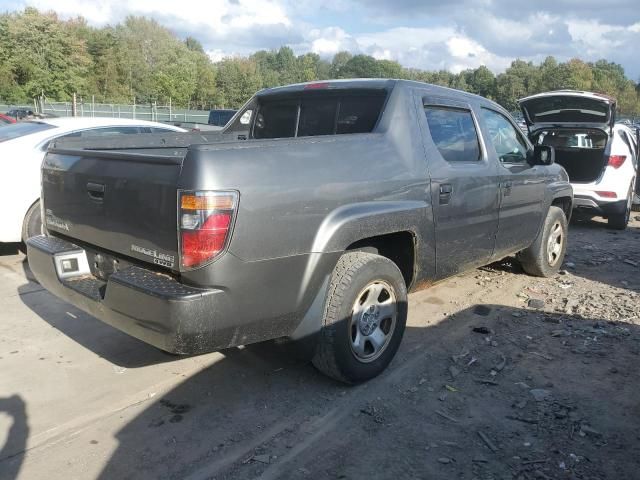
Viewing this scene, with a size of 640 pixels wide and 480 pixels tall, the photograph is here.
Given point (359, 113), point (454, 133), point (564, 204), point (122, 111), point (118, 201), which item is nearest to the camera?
point (118, 201)

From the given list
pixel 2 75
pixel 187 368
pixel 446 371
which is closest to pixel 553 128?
pixel 446 371

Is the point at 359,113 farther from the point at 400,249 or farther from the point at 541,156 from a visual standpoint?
the point at 541,156

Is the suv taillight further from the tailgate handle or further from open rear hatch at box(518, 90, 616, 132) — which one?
open rear hatch at box(518, 90, 616, 132)

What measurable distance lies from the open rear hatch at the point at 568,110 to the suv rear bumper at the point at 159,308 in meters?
7.79

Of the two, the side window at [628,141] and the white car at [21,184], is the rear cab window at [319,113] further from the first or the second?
the side window at [628,141]

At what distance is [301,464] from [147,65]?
3297 inches

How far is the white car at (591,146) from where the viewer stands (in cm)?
892

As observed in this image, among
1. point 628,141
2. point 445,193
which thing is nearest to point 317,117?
point 445,193

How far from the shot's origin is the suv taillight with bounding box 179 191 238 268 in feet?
8.91

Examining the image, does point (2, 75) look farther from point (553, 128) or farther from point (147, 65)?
point (553, 128)

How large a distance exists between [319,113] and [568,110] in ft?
20.9

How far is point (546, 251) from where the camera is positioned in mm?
6047

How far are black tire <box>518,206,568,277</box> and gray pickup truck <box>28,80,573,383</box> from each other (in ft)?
3.99

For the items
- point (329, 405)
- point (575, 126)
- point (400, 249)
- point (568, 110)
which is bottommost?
point (329, 405)
